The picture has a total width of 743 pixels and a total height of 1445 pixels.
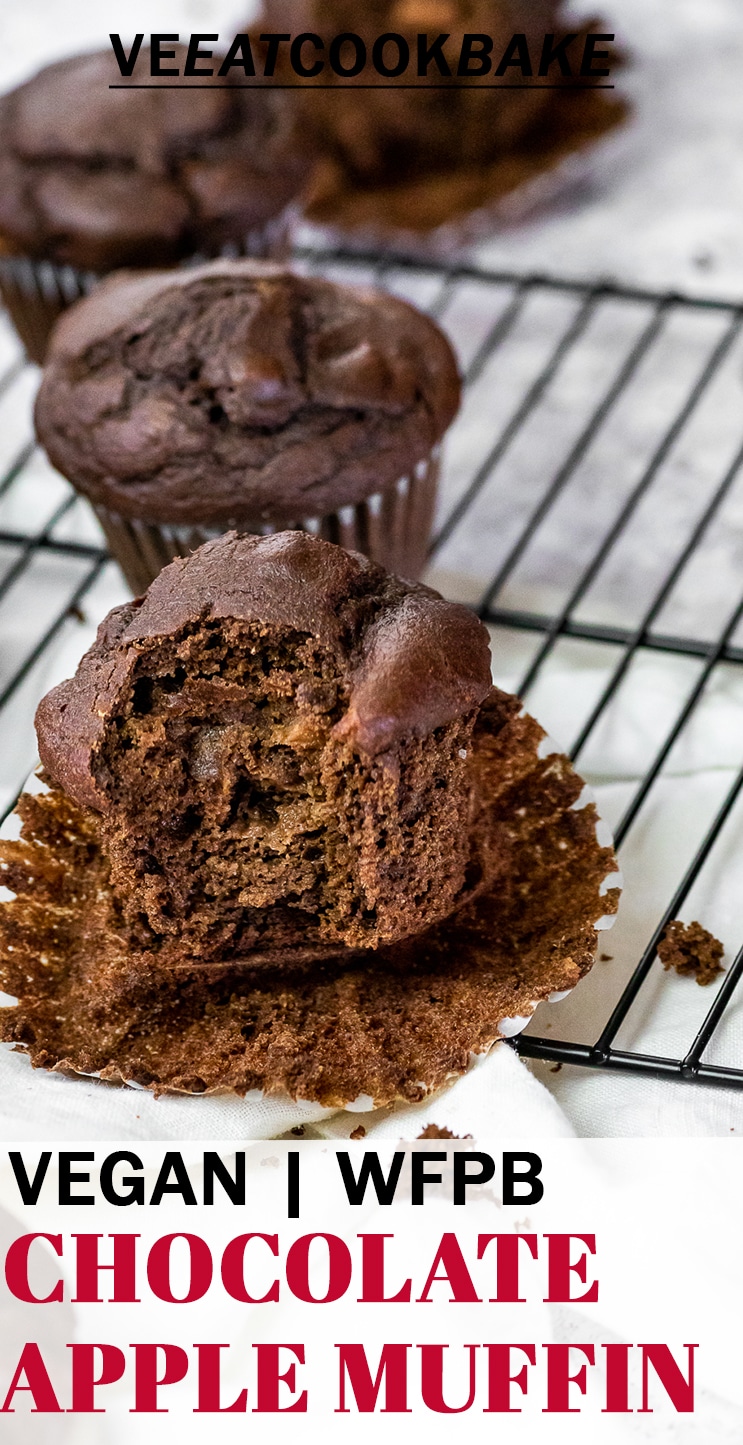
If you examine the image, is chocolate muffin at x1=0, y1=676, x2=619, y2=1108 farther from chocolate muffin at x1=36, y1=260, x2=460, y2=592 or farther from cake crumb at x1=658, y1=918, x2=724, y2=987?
chocolate muffin at x1=36, y1=260, x2=460, y2=592

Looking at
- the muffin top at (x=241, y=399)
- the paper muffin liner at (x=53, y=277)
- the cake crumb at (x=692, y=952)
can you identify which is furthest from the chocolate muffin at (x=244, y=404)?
the cake crumb at (x=692, y=952)

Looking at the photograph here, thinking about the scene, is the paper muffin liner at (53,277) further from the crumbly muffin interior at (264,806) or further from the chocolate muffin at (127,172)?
the crumbly muffin interior at (264,806)

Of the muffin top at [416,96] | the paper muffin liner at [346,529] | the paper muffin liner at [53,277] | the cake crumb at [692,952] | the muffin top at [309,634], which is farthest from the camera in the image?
the muffin top at [416,96]

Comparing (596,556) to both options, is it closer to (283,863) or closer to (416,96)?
(283,863)

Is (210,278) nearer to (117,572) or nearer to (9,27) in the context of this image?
(117,572)

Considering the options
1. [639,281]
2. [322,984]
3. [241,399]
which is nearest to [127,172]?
[241,399]

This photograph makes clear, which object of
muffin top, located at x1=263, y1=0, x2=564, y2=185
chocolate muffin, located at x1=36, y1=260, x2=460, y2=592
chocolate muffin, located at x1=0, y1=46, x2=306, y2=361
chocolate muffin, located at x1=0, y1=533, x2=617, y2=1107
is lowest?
chocolate muffin, located at x1=0, y1=533, x2=617, y2=1107

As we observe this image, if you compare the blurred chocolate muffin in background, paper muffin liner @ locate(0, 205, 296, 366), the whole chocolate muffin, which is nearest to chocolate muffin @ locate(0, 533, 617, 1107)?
the whole chocolate muffin
